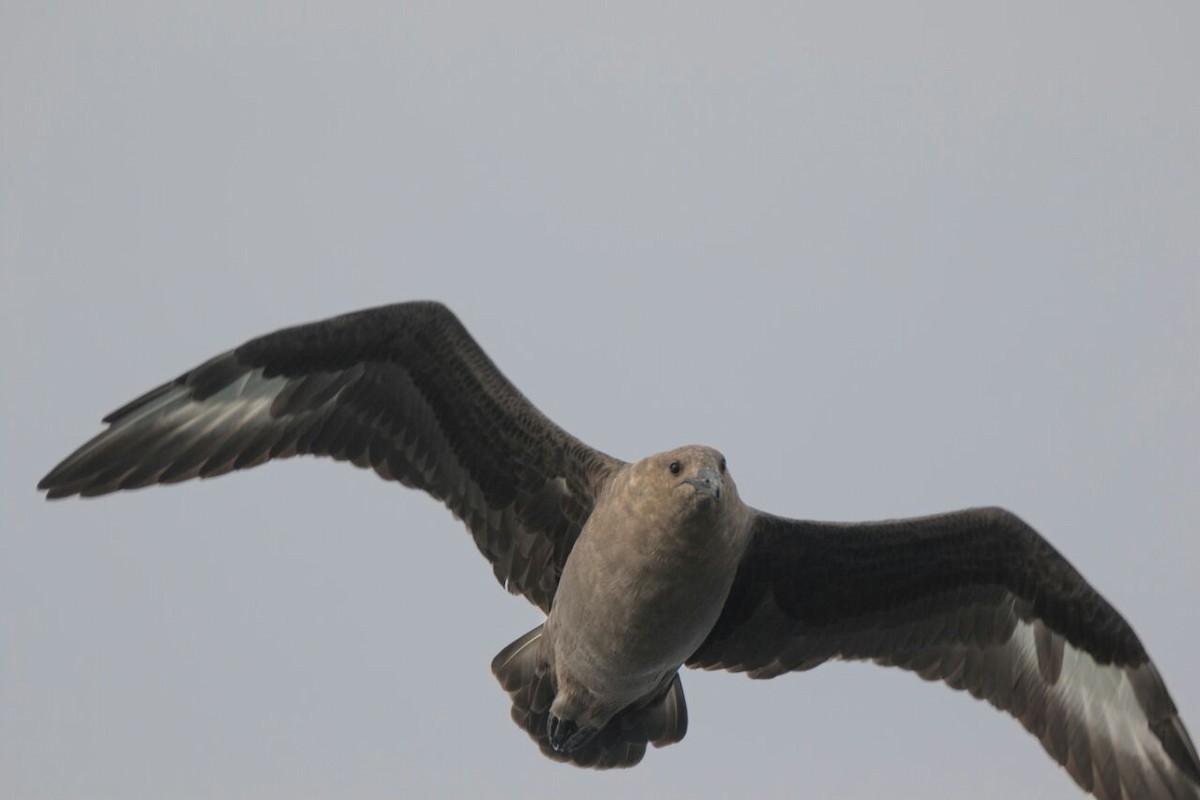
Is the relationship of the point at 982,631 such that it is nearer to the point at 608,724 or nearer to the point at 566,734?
the point at 608,724

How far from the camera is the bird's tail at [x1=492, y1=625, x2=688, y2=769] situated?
8.31 metres

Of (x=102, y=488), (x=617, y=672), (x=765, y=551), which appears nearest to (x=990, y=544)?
→ (x=765, y=551)

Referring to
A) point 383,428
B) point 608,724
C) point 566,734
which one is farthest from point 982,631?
point 383,428

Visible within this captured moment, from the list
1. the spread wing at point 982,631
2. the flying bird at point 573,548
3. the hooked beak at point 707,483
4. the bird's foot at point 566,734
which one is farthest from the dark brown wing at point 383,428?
the hooked beak at point 707,483

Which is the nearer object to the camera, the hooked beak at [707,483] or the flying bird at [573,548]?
the hooked beak at [707,483]

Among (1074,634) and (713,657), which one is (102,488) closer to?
(713,657)

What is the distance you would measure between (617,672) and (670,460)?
1249mm

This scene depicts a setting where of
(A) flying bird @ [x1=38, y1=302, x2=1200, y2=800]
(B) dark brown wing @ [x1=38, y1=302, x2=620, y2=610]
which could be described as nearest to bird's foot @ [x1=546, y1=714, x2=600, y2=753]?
(A) flying bird @ [x1=38, y1=302, x2=1200, y2=800]

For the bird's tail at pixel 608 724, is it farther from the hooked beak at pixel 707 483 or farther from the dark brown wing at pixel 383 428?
the hooked beak at pixel 707 483

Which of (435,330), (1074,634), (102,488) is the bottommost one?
(1074,634)

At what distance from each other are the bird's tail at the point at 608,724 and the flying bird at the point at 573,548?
1 centimetres

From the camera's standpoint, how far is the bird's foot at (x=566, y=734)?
817cm

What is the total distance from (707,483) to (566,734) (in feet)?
7.19

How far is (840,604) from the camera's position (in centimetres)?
834
